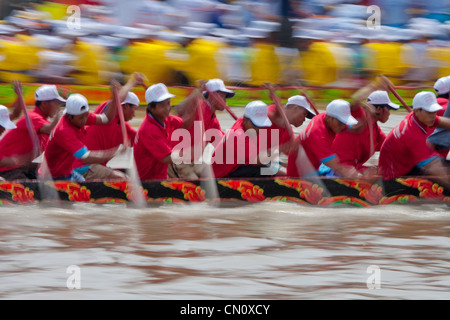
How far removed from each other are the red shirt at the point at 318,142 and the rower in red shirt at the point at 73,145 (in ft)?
5.98

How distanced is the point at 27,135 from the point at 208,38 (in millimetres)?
4980

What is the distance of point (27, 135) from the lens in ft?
26.9

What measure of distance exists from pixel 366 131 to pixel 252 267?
294 centimetres

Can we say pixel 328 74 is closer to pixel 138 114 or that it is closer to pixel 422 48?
pixel 422 48

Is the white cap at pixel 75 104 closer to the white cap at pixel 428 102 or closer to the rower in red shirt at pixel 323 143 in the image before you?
the rower in red shirt at pixel 323 143

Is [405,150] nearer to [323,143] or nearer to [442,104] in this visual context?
[442,104]

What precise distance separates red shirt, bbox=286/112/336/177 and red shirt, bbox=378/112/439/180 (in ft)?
1.70

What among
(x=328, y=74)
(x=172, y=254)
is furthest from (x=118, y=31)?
(x=172, y=254)

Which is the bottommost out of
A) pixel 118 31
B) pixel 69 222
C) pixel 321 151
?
pixel 69 222

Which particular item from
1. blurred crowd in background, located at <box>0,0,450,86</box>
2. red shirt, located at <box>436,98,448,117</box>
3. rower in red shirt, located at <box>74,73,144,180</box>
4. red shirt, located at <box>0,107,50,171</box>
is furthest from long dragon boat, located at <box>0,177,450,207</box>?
blurred crowd in background, located at <box>0,0,450,86</box>

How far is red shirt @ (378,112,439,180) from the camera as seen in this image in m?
7.73

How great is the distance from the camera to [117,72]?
12.7 metres

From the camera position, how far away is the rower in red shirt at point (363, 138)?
816cm

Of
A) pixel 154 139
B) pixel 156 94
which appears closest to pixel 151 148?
pixel 154 139
